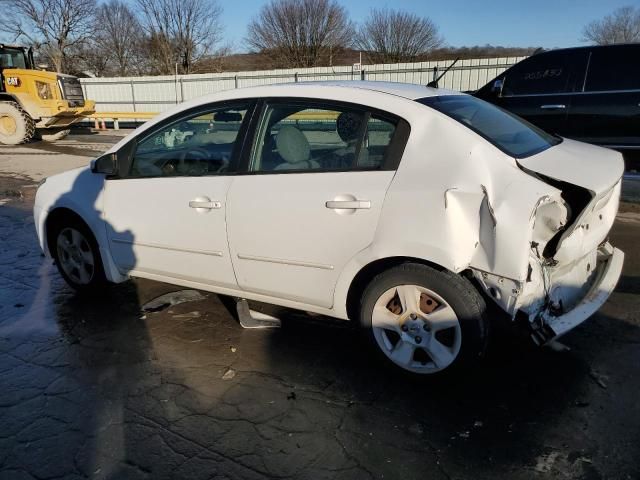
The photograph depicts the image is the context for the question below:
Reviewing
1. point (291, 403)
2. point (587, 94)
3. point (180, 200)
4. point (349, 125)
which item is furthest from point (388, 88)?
point (587, 94)

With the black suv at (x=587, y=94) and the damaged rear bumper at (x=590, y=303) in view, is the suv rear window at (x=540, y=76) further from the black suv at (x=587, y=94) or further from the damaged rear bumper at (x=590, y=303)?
the damaged rear bumper at (x=590, y=303)

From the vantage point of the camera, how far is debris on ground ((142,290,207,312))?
4133 millimetres

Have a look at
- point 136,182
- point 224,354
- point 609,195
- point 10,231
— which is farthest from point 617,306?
point 10,231

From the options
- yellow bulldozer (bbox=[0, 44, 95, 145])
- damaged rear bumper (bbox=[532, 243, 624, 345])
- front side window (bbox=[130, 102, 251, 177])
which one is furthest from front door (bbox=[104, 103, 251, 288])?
yellow bulldozer (bbox=[0, 44, 95, 145])

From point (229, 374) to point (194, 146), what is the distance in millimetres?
1606

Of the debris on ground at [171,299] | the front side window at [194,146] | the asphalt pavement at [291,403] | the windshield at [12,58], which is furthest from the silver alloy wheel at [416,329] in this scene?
the windshield at [12,58]

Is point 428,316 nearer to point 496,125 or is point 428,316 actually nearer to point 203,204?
point 496,125

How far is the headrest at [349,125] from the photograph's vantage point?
297cm

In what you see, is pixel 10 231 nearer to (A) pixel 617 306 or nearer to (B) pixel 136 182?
(B) pixel 136 182

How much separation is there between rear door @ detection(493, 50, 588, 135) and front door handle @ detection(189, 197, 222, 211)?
5337 millimetres

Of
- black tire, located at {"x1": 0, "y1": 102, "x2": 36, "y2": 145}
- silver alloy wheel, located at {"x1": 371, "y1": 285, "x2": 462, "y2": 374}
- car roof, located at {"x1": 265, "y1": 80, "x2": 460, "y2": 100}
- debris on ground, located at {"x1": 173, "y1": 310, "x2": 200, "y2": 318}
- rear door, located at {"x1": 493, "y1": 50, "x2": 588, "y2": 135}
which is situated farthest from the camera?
black tire, located at {"x1": 0, "y1": 102, "x2": 36, "y2": 145}

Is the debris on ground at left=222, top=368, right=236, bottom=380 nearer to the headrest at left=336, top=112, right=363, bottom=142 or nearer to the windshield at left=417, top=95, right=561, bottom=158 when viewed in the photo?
the headrest at left=336, top=112, right=363, bottom=142

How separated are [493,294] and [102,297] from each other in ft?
10.7

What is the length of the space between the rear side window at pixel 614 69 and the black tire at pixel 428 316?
5627 mm
